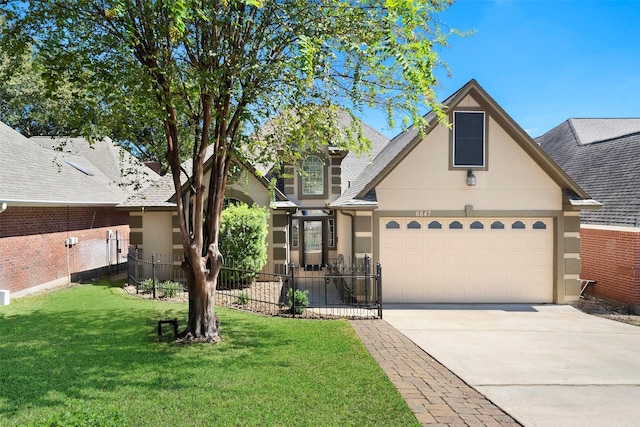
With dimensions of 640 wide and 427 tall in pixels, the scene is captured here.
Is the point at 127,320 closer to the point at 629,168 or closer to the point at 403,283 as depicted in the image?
the point at 403,283

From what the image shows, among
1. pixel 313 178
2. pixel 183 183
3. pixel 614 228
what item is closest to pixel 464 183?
pixel 614 228

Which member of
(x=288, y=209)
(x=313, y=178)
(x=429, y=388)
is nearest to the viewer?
(x=429, y=388)

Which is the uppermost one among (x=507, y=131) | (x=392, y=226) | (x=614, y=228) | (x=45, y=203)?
(x=507, y=131)

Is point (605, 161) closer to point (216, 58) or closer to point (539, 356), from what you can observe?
point (539, 356)

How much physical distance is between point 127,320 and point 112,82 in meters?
5.41

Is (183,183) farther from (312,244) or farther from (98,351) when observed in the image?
(98,351)

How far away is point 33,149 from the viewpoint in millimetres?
15156

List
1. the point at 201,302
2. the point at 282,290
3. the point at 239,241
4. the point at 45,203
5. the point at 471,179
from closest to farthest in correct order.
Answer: the point at 201,302
the point at 471,179
the point at 45,203
the point at 282,290
the point at 239,241

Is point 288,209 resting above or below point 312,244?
above

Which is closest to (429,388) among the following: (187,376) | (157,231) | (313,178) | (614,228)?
(187,376)

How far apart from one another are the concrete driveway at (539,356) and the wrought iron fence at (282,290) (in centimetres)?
104

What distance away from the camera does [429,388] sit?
5535 mm

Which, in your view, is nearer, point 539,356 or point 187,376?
point 187,376

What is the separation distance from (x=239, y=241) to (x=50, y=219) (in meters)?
6.74
